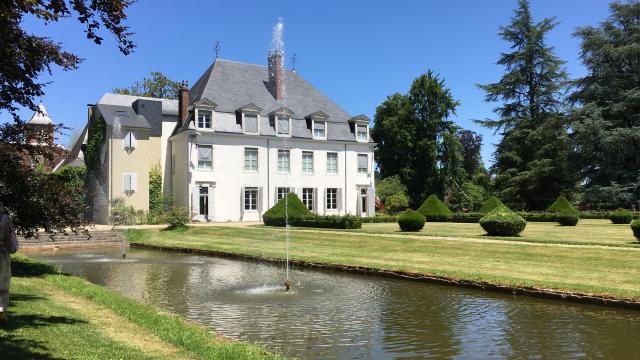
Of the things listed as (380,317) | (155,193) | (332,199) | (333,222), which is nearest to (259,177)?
(332,199)

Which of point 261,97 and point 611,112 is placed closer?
point 611,112

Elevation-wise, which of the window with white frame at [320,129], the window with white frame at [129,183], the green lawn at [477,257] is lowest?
the green lawn at [477,257]

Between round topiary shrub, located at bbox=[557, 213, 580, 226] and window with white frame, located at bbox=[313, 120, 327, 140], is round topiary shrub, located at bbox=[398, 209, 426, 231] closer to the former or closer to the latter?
round topiary shrub, located at bbox=[557, 213, 580, 226]

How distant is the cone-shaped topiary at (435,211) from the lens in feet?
118

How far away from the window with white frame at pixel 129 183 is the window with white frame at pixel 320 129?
48.0 ft

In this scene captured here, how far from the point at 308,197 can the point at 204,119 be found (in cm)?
1054

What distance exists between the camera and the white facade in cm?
3862

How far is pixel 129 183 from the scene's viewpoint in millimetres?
37438

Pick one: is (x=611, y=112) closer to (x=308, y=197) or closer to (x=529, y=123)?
(x=529, y=123)

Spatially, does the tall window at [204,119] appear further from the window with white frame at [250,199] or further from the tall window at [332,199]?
the tall window at [332,199]

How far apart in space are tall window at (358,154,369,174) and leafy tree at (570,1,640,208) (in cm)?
1654

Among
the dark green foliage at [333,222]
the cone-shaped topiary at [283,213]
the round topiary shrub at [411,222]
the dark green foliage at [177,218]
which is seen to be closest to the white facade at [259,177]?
the dark green foliage at [177,218]

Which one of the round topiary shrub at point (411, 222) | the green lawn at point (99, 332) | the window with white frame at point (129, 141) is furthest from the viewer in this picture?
the window with white frame at point (129, 141)

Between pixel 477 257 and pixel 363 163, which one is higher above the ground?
pixel 363 163
